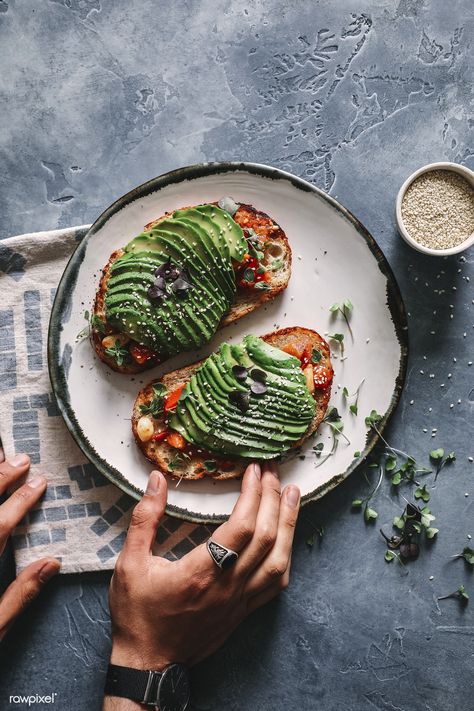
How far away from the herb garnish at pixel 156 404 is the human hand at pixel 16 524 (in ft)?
2.11

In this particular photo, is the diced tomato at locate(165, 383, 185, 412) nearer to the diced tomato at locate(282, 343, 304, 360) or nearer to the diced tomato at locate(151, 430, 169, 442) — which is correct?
the diced tomato at locate(151, 430, 169, 442)

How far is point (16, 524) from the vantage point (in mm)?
3150

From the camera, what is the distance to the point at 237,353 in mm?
2916

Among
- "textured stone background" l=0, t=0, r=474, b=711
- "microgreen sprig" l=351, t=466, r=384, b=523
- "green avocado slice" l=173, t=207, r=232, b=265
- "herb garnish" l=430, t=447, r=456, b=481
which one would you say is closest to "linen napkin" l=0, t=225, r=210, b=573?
"textured stone background" l=0, t=0, r=474, b=711

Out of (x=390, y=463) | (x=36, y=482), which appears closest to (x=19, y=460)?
(x=36, y=482)

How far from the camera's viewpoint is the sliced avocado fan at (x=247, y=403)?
288 centimetres

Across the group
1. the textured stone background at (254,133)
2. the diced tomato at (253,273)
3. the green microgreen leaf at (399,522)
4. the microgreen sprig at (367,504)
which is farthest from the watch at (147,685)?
the diced tomato at (253,273)

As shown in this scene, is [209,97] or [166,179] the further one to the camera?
[209,97]

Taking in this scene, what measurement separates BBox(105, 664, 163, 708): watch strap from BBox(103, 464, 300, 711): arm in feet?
0.11

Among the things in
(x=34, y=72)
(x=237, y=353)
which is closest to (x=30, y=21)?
(x=34, y=72)

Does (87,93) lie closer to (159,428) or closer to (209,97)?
(209,97)

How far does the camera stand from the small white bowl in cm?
299

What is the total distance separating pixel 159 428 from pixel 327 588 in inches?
45.4

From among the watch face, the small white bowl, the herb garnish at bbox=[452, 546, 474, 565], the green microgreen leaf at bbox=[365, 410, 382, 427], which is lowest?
the watch face
